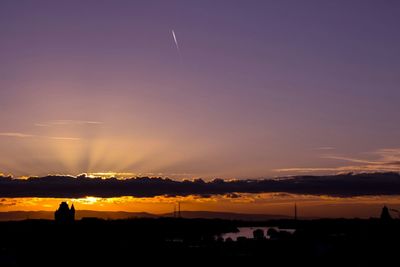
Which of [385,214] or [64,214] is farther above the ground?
[64,214]

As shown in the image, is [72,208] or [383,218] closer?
[383,218]

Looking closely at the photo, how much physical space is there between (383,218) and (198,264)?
32194mm

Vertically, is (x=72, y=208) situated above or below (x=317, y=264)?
above

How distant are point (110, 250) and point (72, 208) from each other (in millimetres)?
37986

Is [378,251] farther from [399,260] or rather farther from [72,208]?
[72,208]

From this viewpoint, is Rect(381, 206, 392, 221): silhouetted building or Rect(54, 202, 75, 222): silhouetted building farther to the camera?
Rect(54, 202, 75, 222): silhouetted building

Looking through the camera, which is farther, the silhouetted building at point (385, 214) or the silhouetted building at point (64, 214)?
the silhouetted building at point (64, 214)

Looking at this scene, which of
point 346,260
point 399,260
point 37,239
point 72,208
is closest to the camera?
point 399,260

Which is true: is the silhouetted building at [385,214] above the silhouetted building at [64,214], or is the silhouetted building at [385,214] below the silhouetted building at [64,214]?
below

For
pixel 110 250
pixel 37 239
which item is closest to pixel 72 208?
pixel 37 239

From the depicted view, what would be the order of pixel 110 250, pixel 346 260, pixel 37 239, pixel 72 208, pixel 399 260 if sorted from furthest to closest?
pixel 72 208 < pixel 37 239 < pixel 110 250 < pixel 346 260 < pixel 399 260

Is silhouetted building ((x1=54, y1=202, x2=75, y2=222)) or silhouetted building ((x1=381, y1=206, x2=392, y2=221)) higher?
silhouetted building ((x1=54, y1=202, x2=75, y2=222))

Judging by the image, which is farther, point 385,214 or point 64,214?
point 64,214

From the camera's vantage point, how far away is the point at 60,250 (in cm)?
9981
